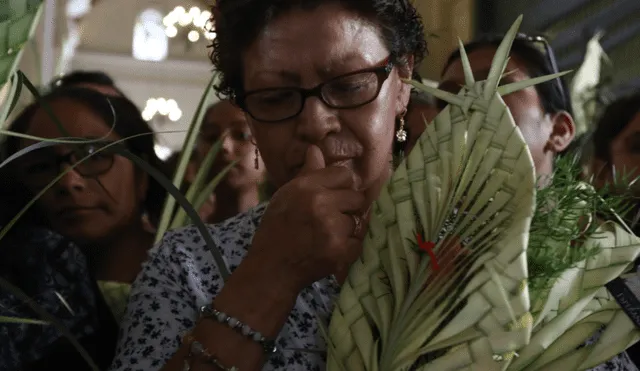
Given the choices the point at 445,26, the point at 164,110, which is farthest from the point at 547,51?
the point at 164,110

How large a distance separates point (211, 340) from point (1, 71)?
0.94 feet

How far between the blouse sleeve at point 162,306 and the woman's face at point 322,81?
12 centimetres

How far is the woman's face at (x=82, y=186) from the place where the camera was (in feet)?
3.59

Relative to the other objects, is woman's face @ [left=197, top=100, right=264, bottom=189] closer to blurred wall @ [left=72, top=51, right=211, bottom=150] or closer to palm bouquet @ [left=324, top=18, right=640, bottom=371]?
palm bouquet @ [left=324, top=18, right=640, bottom=371]

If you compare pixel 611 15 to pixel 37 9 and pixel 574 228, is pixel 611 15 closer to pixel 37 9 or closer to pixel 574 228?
pixel 574 228

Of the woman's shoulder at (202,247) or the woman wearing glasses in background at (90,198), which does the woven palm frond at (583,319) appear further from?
the woman wearing glasses in background at (90,198)

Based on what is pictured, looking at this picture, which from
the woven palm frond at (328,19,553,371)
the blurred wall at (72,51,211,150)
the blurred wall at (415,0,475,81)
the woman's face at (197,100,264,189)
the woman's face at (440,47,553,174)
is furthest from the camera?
the blurred wall at (72,51,211,150)

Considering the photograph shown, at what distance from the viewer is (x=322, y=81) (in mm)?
743

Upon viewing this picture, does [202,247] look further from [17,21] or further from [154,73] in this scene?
[154,73]

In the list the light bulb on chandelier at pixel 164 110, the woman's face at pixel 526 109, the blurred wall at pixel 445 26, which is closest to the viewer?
the woman's face at pixel 526 109

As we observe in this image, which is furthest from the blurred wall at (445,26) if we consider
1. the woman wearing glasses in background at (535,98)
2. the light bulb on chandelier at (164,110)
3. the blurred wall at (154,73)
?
the blurred wall at (154,73)

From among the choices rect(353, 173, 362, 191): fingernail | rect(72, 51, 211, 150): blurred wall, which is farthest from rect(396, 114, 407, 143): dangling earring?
rect(72, 51, 211, 150): blurred wall

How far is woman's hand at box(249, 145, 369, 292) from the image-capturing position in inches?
23.4

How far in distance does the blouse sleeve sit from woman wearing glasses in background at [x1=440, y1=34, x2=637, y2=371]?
0.45 m
